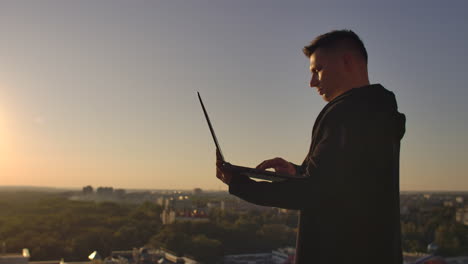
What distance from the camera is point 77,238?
73.0 feet

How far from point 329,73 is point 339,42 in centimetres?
6

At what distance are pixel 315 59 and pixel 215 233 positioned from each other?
27496 millimetres

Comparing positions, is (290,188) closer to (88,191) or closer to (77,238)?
(77,238)

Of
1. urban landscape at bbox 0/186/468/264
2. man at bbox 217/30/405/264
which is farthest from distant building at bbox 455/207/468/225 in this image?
man at bbox 217/30/405/264

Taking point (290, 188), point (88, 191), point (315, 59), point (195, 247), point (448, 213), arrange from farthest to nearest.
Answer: point (88, 191)
point (448, 213)
point (195, 247)
point (315, 59)
point (290, 188)

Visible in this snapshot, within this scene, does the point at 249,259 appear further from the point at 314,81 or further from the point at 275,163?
the point at 314,81

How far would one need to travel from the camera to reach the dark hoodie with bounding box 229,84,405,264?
2.73ft

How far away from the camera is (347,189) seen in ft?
2.75

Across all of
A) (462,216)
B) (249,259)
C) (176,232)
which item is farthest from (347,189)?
(462,216)

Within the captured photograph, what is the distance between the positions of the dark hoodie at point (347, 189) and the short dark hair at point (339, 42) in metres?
0.11

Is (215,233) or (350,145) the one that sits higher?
(350,145)

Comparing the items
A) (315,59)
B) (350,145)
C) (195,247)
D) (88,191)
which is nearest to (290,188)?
(350,145)

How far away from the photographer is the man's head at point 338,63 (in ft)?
3.14

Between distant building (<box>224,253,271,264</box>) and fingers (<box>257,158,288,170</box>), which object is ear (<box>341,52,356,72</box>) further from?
distant building (<box>224,253,271,264</box>)
